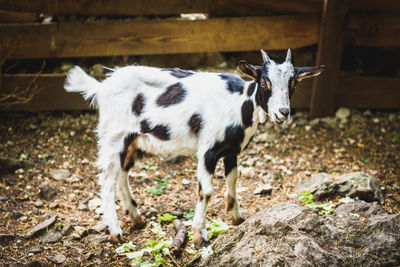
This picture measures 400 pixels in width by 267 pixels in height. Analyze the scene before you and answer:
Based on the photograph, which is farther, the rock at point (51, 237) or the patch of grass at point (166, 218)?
the patch of grass at point (166, 218)

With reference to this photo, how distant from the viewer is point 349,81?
6656 mm

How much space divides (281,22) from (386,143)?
258cm

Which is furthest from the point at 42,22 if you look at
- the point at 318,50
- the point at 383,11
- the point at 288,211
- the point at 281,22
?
the point at 383,11

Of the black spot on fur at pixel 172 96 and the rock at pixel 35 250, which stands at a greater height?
the black spot on fur at pixel 172 96

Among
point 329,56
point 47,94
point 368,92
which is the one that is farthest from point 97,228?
point 368,92

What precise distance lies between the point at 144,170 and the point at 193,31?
2.37m

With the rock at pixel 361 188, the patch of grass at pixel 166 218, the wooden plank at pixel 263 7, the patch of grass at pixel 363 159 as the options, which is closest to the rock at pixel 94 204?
the patch of grass at pixel 166 218

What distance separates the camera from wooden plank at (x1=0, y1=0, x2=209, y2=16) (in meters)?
6.11

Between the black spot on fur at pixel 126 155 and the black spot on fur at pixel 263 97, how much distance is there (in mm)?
1427

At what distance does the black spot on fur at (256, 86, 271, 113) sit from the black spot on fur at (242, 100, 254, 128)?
0.46ft

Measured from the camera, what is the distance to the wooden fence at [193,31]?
6.18 metres

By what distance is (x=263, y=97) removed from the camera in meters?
3.45

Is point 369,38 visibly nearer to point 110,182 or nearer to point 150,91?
point 150,91

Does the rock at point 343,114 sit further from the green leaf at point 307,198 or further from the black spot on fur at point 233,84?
the black spot on fur at point 233,84
